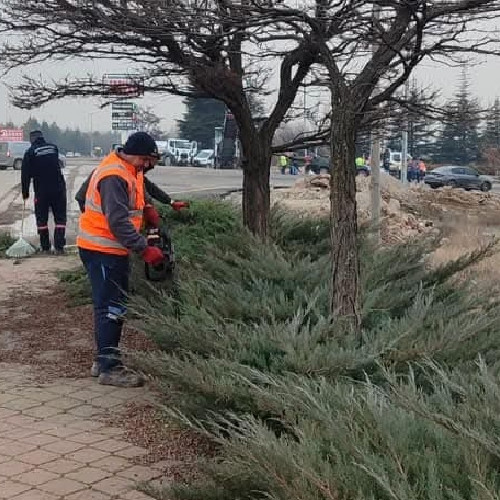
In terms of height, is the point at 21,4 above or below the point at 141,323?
above

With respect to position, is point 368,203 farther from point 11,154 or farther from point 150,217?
point 11,154

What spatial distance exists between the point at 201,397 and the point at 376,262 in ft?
8.03

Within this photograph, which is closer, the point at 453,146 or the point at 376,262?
the point at 376,262

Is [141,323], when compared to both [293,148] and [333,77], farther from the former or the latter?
[293,148]

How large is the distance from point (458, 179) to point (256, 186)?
38.4 meters

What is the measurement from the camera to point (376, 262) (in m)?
5.94

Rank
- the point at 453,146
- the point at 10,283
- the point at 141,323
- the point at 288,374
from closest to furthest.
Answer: the point at 288,374
the point at 141,323
the point at 10,283
the point at 453,146

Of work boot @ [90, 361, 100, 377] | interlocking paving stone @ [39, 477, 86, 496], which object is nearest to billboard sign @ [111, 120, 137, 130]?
work boot @ [90, 361, 100, 377]

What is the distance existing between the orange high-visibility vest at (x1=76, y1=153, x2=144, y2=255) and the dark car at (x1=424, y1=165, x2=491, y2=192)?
4004cm

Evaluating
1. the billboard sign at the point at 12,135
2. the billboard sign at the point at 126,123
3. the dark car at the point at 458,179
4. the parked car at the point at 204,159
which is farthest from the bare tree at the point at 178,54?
the billboard sign at the point at 12,135

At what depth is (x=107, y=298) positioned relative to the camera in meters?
5.67

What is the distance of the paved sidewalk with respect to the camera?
12.6ft

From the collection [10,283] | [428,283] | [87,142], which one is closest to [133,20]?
[428,283]

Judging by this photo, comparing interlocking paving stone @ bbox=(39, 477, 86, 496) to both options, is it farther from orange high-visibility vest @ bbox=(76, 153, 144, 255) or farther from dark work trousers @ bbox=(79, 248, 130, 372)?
orange high-visibility vest @ bbox=(76, 153, 144, 255)
